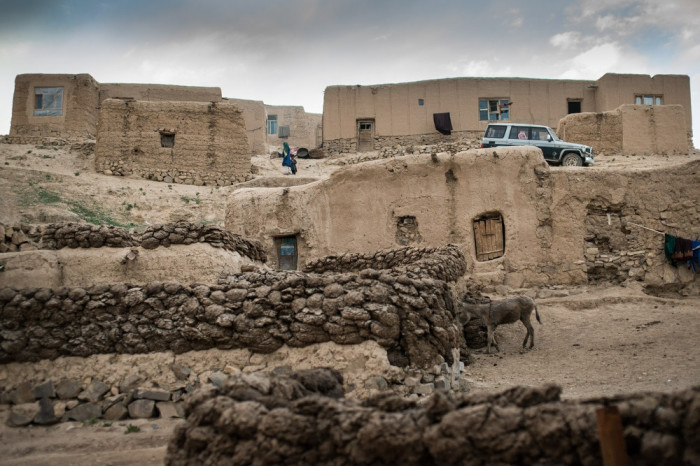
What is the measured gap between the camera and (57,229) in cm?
751

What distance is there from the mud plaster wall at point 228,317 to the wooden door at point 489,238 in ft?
24.4

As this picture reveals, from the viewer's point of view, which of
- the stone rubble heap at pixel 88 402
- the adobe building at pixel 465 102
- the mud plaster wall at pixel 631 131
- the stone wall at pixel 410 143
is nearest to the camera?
the stone rubble heap at pixel 88 402

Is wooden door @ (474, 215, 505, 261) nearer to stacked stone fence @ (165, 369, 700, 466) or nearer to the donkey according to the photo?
the donkey

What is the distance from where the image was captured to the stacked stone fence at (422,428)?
7.74 feet

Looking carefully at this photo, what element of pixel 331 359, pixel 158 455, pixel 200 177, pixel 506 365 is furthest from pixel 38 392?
pixel 200 177

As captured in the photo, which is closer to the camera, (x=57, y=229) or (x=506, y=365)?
(x=57, y=229)

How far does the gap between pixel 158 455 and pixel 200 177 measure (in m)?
19.5

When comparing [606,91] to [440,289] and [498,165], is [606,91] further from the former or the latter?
[440,289]

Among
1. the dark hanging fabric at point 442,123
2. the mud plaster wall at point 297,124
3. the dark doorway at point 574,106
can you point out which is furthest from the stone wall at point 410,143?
the mud plaster wall at point 297,124

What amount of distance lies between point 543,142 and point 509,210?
5.40 m

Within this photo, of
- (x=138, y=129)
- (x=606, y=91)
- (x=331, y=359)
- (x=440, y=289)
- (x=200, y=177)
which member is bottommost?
(x=331, y=359)

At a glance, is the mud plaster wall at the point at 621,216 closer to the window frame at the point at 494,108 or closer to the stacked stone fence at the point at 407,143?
the stacked stone fence at the point at 407,143

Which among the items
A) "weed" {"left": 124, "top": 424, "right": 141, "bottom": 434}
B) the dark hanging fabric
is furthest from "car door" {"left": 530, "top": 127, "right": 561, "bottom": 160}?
"weed" {"left": 124, "top": 424, "right": 141, "bottom": 434}

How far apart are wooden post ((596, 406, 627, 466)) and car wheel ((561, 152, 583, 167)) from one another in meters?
15.8
